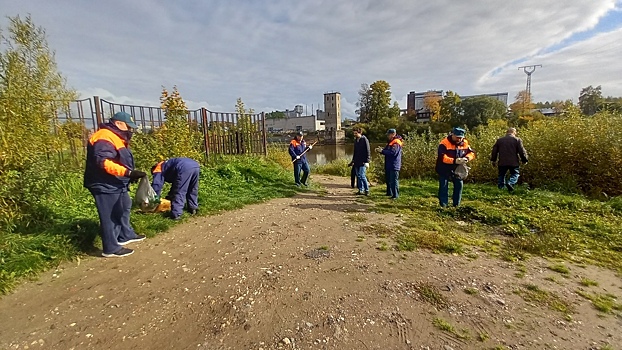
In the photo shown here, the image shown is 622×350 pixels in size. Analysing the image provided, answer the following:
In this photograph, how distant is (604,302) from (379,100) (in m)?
53.7

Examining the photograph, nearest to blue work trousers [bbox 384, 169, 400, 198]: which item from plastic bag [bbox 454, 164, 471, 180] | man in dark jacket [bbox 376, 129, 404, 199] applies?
man in dark jacket [bbox 376, 129, 404, 199]

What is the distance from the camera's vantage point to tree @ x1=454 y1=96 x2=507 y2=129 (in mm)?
39822

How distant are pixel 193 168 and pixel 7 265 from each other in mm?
2725

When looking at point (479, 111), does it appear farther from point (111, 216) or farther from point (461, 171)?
point (111, 216)

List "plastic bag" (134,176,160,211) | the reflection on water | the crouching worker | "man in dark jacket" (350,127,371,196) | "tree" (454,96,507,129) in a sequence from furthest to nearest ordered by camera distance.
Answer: "tree" (454,96,507,129), the reflection on water, "man in dark jacket" (350,127,371,196), the crouching worker, "plastic bag" (134,176,160,211)

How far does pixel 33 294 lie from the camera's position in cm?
297

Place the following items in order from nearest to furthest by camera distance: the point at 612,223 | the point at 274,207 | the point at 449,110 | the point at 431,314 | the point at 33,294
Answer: the point at 431,314 → the point at 33,294 → the point at 612,223 → the point at 274,207 → the point at 449,110

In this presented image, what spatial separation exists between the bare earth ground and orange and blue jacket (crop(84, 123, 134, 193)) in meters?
0.98

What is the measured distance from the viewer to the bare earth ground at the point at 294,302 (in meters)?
2.27

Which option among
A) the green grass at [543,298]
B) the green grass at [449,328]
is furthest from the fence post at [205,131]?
the green grass at [543,298]

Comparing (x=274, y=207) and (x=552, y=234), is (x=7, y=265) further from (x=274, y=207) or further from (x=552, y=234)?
(x=552, y=234)

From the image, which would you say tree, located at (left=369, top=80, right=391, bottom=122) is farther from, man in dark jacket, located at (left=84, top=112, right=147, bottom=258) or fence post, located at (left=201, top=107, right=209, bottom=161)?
man in dark jacket, located at (left=84, top=112, right=147, bottom=258)

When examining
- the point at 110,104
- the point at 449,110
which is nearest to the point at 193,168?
the point at 110,104

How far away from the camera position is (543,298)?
2787 mm
